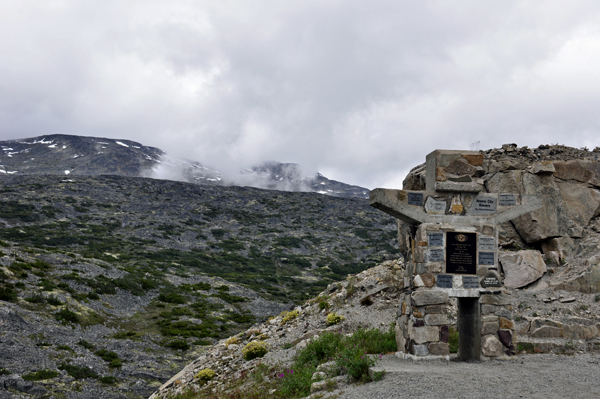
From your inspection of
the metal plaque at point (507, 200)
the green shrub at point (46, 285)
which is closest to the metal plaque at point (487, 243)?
the metal plaque at point (507, 200)

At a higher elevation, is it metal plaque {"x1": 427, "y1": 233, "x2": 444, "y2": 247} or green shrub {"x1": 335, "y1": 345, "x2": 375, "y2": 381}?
metal plaque {"x1": 427, "y1": 233, "x2": 444, "y2": 247}

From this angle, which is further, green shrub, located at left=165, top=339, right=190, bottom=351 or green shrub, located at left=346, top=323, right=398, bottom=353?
green shrub, located at left=165, top=339, right=190, bottom=351

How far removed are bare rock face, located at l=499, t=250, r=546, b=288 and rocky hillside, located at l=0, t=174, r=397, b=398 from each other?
48.6 feet

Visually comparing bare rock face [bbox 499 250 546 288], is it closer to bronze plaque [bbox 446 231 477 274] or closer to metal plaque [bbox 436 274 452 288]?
bronze plaque [bbox 446 231 477 274]

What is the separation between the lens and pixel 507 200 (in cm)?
1048

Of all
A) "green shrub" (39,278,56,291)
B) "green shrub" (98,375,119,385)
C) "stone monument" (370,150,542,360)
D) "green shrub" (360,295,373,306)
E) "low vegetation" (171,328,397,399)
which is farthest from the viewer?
"green shrub" (39,278,56,291)

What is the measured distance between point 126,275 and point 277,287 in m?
16.1

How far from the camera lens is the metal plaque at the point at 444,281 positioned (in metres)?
9.92

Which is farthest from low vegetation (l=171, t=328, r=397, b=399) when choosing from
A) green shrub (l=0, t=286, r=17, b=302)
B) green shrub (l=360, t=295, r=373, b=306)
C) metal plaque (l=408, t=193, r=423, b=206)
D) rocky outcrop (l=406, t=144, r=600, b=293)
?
green shrub (l=0, t=286, r=17, b=302)

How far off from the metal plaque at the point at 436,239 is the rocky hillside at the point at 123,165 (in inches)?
5483

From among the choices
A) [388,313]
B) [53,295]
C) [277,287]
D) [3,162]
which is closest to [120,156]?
[3,162]

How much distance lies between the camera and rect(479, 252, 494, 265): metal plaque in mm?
10164

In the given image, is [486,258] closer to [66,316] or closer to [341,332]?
[341,332]

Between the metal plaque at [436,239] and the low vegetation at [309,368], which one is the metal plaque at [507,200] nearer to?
the metal plaque at [436,239]
